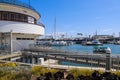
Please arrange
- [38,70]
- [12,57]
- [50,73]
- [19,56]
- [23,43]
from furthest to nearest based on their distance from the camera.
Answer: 1. [23,43]
2. [19,56]
3. [12,57]
4. [38,70]
5. [50,73]

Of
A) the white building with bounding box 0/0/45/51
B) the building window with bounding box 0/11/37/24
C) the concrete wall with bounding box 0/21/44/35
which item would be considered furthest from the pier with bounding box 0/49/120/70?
the building window with bounding box 0/11/37/24

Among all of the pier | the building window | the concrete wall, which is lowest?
the pier

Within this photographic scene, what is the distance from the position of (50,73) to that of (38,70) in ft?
3.53

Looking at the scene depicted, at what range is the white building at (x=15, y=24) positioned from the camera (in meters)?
30.2

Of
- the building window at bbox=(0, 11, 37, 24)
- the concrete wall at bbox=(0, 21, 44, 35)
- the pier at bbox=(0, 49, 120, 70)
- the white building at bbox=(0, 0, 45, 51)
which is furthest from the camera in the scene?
the building window at bbox=(0, 11, 37, 24)

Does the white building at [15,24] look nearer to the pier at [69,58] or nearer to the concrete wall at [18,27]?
the concrete wall at [18,27]

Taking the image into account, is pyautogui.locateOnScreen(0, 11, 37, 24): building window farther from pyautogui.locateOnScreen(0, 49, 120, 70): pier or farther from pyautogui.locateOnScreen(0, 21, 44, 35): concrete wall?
pyautogui.locateOnScreen(0, 49, 120, 70): pier

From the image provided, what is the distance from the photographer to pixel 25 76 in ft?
33.6

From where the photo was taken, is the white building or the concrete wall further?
the white building

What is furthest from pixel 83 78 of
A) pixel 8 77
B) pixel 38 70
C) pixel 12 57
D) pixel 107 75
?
pixel 12 57

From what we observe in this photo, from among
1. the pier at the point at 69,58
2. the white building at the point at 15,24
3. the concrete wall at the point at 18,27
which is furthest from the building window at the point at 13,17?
the pier at the point at 69,58

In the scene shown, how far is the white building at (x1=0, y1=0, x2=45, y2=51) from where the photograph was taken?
3025 cm

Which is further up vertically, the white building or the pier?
the white building

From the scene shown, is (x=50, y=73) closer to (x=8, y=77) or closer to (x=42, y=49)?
(x=8, y=77)
